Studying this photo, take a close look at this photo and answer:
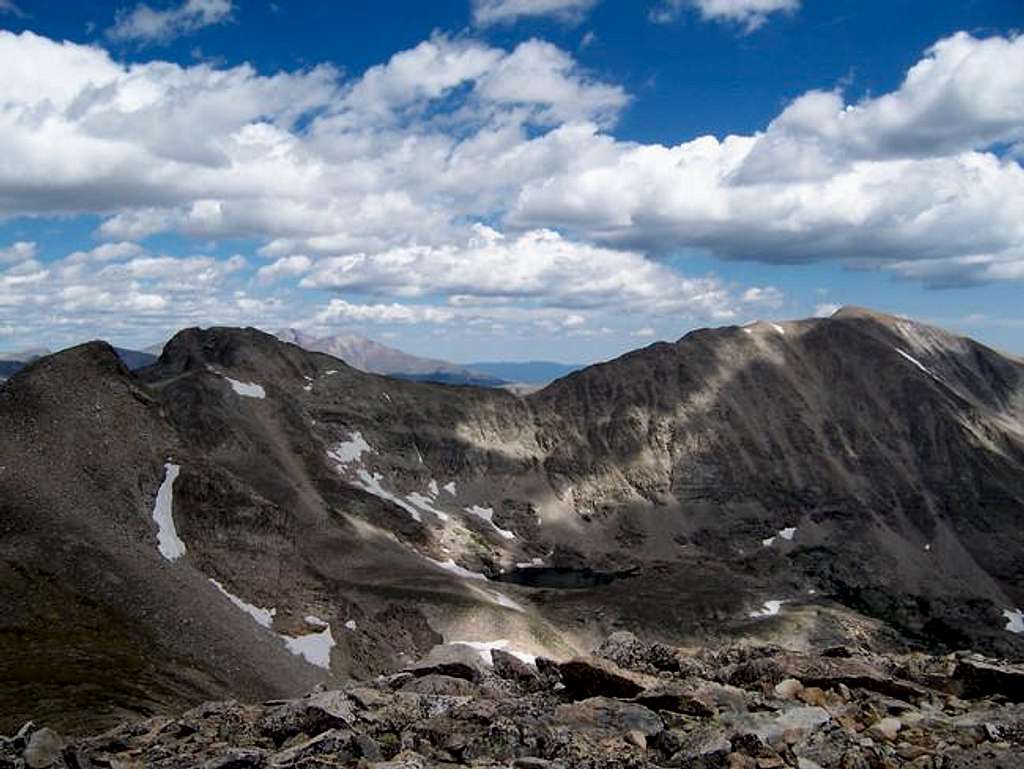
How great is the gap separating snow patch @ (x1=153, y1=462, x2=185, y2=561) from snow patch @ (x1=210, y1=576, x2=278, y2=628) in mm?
4933

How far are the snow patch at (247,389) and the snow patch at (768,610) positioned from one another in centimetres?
10427

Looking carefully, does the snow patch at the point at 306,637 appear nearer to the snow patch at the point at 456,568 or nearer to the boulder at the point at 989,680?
the snow patch at the point at 456,568

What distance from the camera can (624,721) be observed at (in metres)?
17.4

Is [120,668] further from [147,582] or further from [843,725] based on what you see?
[843,725]

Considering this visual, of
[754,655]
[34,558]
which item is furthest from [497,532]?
[754,655]

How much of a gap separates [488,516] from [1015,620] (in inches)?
4538

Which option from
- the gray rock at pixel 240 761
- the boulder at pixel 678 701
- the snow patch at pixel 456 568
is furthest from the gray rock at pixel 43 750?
the snow patch at pixel 456 568

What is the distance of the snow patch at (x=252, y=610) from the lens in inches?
3342

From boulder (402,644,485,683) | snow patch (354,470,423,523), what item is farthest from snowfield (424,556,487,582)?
boulder (402,644,485,683)

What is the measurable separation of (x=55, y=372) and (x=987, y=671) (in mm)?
99140

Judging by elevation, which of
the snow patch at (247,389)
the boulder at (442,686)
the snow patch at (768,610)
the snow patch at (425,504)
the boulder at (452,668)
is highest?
the snow patch at (247,389)

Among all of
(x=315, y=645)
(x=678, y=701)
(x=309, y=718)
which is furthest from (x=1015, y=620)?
(x=309, y=718)

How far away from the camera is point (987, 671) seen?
19922 millimetres

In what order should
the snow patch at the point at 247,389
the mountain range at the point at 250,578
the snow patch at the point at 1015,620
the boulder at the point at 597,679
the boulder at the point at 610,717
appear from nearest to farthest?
the boulder at the point at 610,717 < the boulder at the point at 597,679 < the mountain range at the point at 250,578 < the snow patch at the point at 247,389 < the snow patch at the point at 1015,620
